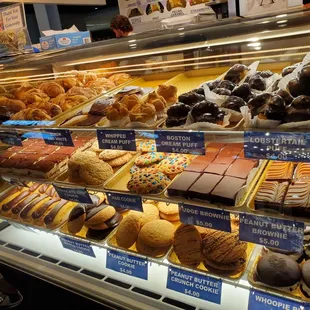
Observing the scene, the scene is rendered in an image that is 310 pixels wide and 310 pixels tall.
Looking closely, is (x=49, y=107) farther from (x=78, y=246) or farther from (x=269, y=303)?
(x=269, y=303)

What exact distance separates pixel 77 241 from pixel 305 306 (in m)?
1.37

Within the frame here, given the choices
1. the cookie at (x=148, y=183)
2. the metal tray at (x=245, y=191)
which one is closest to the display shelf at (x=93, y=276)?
the metal tray at (x=245, y=191)

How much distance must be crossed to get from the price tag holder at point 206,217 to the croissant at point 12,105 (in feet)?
4.77

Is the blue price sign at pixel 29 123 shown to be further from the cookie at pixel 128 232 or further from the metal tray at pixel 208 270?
the metal tray at pixel 208 270

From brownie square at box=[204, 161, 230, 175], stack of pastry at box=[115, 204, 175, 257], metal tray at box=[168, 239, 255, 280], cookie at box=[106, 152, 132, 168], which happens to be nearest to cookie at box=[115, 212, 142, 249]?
stack of pastry at box=[115, 204, 175, 257]

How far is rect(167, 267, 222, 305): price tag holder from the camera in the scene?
1679 millimetres

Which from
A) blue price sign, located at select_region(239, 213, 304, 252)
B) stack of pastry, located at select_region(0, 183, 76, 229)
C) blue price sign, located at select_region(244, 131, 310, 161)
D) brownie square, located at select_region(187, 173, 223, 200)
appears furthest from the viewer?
stack of pastry, located at select_region(0, 183, 76, 229)

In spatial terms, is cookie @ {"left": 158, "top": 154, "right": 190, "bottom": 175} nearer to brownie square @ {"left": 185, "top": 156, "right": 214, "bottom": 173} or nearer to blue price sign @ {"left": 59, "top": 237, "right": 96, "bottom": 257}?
brownie square @ {"left": 185, "top": 156, "right": 214, "bottom": 173}

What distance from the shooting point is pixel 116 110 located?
5.74ft

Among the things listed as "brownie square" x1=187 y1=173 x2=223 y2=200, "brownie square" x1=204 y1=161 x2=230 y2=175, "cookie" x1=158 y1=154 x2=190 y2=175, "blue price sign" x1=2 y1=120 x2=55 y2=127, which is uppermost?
"blue price sign" x1=2 y1=120 x2=55 y2=127

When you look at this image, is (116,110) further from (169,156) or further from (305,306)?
(305,306)

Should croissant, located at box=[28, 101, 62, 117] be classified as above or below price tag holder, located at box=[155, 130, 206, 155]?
above

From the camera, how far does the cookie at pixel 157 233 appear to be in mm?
1887

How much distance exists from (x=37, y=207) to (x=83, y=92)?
36.0 inches
